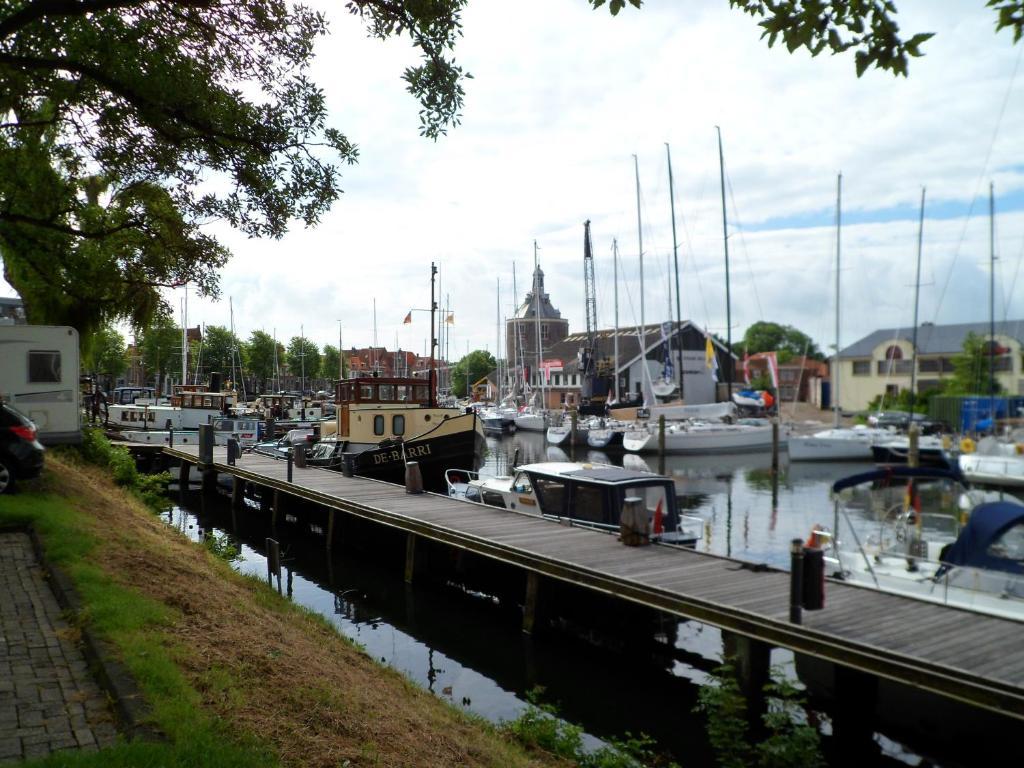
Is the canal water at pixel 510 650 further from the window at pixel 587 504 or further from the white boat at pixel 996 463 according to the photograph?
the white boat at pixel 996 463

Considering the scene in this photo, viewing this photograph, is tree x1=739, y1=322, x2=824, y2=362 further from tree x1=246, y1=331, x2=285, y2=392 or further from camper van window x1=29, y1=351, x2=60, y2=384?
camper van window x1=29, y1=351, x2=60, y2=384

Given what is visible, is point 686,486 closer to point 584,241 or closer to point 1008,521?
point 1008,521

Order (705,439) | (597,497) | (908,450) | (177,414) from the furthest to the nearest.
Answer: (705,439), (177,414), (908,450), (597,497)

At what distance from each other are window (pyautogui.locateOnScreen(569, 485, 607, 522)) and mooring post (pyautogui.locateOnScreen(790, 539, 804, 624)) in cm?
672

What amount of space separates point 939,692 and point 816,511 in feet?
72.6

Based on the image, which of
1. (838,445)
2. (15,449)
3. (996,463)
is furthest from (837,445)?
(15,449)

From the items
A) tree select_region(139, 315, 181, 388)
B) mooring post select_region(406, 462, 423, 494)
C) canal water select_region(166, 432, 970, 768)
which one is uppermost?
tree select_region(139, 315, 181, 388)

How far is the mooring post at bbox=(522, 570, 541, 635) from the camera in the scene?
13930 millimetres

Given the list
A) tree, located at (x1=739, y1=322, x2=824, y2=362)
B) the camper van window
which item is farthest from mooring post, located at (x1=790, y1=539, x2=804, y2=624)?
tree, located at (x1=739, y1=322, x2=824, y2=362)

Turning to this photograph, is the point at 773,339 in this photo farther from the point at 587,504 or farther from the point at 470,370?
the point at 587,504

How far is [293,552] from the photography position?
22.2m

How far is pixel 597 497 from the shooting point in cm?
1664

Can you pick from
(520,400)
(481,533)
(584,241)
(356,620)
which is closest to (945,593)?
(481,533)

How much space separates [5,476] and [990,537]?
48.8 feet
